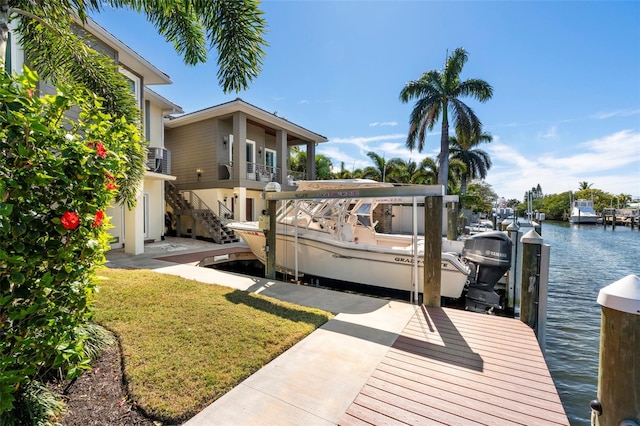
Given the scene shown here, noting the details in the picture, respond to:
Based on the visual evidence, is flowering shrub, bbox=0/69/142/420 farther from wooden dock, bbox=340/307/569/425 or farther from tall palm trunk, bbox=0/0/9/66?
wooden dock, bbox=340/307/569/425

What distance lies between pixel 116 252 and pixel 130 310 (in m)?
7.78

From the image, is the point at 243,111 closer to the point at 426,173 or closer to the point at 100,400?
the point at 100,400

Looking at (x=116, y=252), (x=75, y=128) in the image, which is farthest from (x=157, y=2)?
(x=116, y=252)

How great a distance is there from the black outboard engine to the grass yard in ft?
13.0

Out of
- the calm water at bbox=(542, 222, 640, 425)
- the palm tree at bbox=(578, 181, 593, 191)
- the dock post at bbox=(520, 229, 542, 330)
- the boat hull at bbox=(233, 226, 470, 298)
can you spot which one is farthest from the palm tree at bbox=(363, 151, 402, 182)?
the palm tree at bbox=(578, 181, 593, 191)

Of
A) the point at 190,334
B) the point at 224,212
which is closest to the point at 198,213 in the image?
the point at 224,212

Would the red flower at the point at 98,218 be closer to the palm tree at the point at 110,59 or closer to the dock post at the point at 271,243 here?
the palm tree at the point at 110,59

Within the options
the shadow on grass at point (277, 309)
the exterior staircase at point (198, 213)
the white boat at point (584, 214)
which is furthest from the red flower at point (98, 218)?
the white boat at point (584, 214)

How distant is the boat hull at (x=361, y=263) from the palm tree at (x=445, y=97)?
14204mm

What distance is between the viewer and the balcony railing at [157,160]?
41.8ft

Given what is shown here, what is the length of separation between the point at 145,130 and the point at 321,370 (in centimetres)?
1344

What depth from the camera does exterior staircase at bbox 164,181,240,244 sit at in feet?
46.5

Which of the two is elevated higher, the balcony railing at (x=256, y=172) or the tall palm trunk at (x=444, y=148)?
the tall palm trunk at (x=444, y=148)

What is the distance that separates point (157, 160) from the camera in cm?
1317
